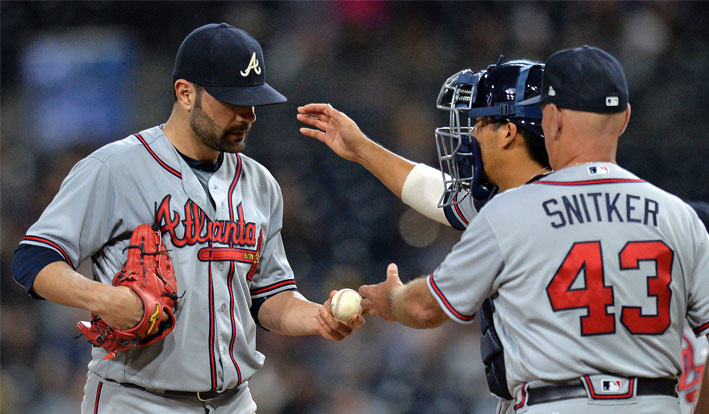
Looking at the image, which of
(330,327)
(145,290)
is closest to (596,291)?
(330,327)

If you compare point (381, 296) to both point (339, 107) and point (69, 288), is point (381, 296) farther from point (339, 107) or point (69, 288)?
point (339, 107)

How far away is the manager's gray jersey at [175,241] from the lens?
289 cm

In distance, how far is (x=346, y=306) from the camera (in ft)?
10.2

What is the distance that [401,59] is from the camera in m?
8.24

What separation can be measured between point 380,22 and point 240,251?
5641mm

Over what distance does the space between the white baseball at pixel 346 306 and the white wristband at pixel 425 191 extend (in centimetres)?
75

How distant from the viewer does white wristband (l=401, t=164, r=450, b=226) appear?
12.3ft

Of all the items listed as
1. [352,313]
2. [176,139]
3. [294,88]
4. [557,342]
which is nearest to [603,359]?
[557,342]

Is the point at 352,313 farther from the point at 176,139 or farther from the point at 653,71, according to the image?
the point at 653,71

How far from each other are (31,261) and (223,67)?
3.27ft

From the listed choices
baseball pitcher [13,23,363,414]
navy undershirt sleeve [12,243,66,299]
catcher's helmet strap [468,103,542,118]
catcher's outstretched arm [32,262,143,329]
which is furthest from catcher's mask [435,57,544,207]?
navy undershirt sleeve [12,243,66,299]

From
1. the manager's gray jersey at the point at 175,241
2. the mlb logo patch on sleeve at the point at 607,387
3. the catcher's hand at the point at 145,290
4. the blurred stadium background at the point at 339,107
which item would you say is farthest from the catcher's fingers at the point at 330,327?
the blurred stadium background at the point at 339,107

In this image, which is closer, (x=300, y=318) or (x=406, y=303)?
(x=406, y=303)

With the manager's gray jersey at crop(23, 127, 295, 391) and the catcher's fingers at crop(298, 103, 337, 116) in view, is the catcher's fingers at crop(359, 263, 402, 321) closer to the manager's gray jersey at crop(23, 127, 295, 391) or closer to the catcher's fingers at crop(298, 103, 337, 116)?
the manager's gray jersey at crop(23, 127, 295, 391)
